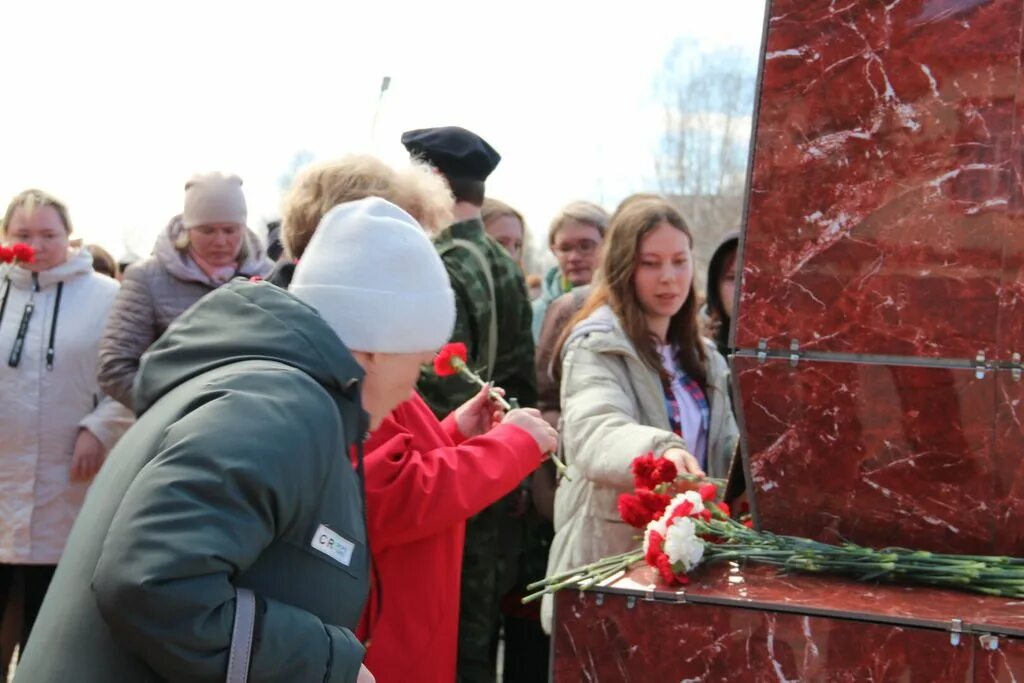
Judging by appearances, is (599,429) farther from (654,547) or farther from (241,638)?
(241,638)

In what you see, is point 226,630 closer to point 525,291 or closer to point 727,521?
point 727,521

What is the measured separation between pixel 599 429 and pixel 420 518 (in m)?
1.03

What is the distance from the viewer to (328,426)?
6.51 ft

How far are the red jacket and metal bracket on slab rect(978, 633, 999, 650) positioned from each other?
106cm

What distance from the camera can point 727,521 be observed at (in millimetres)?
3119

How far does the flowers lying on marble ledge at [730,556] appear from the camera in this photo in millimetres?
2756

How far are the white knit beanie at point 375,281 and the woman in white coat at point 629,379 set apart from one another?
4.87 ft

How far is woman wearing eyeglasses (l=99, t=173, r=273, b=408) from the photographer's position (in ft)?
17.9

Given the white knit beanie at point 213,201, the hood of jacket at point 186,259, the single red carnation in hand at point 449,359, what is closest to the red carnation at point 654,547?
the single red carnation in hand at point 449,359

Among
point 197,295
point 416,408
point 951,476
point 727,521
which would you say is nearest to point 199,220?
point 197,295

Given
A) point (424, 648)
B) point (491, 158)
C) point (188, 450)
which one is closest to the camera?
point (188, 450)

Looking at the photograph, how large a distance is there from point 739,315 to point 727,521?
0.51m

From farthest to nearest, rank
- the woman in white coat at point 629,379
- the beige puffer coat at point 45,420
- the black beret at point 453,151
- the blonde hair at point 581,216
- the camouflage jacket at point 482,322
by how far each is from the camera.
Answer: the blonde hair at point 581,216 → the beige puffer coat at point 45,420 → the black beret at point 453,151 → the camouflage jacket at point 482,322 → the woman in white coat at point 629,379

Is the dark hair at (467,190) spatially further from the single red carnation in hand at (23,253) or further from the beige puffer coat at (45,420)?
the single red carnation in hand at (23,253)
